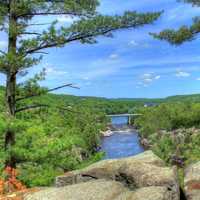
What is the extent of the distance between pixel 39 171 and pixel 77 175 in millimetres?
6276

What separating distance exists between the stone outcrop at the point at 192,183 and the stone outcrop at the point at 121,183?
290mm

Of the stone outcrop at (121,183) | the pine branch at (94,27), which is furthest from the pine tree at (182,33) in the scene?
the stone outcrop at (121,183)

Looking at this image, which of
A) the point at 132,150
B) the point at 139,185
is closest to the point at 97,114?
the point at 139,185

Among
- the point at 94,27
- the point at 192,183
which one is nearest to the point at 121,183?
the point at 192,183

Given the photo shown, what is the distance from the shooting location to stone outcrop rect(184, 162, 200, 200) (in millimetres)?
9448

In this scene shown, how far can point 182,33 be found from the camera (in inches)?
822

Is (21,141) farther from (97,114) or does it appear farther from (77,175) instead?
(77,175)

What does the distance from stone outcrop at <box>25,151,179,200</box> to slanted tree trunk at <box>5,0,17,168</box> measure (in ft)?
18.8

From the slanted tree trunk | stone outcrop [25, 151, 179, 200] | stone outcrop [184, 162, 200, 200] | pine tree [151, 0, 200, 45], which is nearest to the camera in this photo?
stone outcrop [25, 151, 179, 200]

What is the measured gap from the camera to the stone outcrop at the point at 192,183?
945cm

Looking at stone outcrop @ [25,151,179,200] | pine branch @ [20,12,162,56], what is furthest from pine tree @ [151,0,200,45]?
stone outcrop @ [25,151,179,200]

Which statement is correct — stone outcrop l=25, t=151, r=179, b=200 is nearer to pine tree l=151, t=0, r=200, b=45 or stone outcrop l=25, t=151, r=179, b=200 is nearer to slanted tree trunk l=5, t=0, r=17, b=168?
slanted tree trunk l=5, t=0, r=17, b=168

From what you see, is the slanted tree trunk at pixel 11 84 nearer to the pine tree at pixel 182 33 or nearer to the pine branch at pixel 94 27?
the pine branch at pixel 94 27

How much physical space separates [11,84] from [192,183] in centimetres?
954
